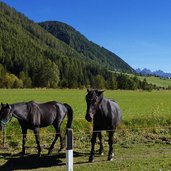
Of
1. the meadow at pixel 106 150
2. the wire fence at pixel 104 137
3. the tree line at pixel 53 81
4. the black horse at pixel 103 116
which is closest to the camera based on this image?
the meadow at pixel 106 150

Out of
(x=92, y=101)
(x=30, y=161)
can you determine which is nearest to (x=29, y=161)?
(x=30, y=161)

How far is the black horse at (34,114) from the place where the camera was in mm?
13211

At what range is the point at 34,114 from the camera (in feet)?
46.6

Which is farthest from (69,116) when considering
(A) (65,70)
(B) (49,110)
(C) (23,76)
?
(A) (65,70)

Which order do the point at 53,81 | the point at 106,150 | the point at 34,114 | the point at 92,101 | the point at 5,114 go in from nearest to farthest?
the point at 92,101 → the point at 5,114 → the point at 34,114 → the point at 106,150 → the point at 53,81

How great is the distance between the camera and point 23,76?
136625 mm

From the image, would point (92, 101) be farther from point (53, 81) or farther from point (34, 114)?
point (53, 81)

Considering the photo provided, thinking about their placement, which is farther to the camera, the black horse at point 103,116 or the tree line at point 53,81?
the tree line at point 53,81

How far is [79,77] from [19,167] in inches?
5845

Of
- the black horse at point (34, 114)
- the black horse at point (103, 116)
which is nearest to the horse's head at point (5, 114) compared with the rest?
the black horse at point (34, 114)

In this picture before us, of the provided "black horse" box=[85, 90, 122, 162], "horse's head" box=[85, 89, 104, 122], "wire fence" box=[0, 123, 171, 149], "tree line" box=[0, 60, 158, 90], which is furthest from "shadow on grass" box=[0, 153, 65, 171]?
"tree line" box=[0, 60, 158, 90]

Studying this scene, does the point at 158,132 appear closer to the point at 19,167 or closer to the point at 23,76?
the point at 19,167

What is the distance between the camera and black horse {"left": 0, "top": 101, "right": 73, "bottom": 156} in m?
13.2

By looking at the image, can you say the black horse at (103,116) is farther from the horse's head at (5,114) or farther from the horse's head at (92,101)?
the horse's head at (5,114)
